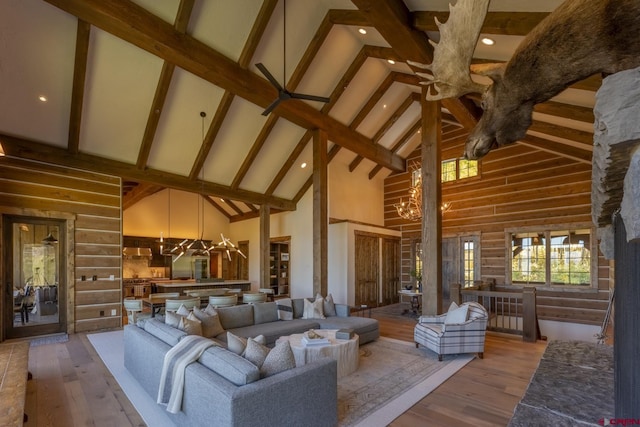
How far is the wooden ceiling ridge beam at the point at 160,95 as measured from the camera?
4.69m

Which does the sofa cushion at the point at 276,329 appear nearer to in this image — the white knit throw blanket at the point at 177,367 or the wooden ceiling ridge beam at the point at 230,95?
the white knit throw blanket at the point at 177,367

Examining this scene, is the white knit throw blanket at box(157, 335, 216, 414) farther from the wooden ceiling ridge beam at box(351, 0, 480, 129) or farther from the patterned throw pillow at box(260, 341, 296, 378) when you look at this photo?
the wooden ceiling ridge beam at box(351, 0, 480, 129)

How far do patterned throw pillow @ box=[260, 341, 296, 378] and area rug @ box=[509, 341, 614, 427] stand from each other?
1.65m

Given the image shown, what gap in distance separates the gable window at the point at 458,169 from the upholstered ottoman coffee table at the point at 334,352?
7180 millimetres

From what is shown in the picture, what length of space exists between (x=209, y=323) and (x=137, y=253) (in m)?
8.43

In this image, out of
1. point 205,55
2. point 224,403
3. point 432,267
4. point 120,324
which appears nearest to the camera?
point 224,403

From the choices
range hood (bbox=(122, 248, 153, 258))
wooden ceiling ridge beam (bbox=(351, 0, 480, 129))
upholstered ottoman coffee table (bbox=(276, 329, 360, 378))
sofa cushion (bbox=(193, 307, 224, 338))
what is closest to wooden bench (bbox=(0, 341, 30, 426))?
sofa cushion (bbox=(193, 307, 224, 338))

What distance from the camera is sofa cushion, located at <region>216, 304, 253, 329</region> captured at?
5088 mm

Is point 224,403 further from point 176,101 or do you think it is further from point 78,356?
point 176,101

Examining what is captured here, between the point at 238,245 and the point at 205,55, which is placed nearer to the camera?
the point at 205,55

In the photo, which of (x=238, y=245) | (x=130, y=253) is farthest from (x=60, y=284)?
(x=238, y=245)

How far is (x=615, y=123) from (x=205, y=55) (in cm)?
564

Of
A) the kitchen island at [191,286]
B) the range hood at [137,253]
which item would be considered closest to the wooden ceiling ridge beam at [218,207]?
the range hood at [137,253]

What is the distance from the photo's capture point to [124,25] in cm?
425
